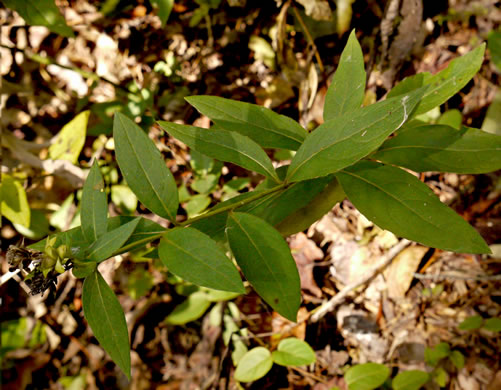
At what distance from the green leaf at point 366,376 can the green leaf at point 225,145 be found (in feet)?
4.49

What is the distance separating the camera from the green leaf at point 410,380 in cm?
179

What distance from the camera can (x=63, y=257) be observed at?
81cm

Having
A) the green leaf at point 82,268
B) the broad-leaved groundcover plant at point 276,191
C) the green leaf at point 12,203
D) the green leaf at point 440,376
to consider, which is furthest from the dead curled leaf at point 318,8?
the green leaf at point 440,376

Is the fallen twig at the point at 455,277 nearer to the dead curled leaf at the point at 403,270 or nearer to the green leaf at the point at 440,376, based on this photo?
the dead curled leaf at the point at 403,270

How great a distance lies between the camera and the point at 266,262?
93cm

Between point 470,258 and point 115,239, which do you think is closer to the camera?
point 115,239

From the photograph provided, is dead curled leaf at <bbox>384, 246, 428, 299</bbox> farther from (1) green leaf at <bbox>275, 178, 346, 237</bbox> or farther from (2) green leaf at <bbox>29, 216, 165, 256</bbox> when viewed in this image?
(2) green leaf at <bbox>29, 216, 165, 256</bbox>

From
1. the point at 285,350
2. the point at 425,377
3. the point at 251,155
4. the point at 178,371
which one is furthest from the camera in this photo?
the point at 178,371

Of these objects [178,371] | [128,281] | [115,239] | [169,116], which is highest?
[115,239]

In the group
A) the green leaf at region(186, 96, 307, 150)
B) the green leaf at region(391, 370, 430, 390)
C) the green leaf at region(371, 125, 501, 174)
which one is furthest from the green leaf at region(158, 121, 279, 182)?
the green leaf at region(391, 370, 430, 390)

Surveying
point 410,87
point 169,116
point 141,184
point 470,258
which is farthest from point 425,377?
point 169,116

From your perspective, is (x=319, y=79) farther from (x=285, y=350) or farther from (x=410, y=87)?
(x=285, y=350)

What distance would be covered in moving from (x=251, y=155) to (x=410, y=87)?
60cm

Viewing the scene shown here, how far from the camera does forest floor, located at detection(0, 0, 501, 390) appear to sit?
1989mm
